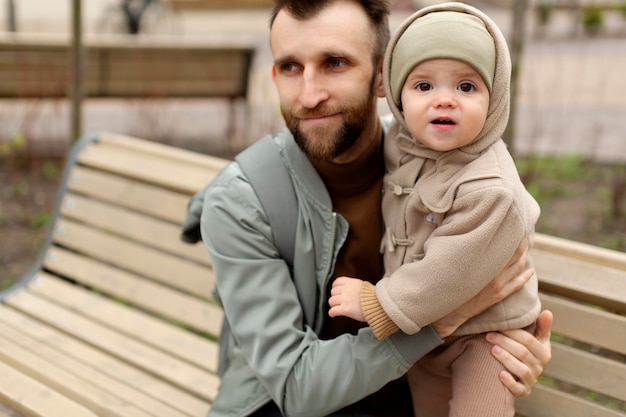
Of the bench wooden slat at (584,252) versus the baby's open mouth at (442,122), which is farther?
the bench wooden slat at (584,252)

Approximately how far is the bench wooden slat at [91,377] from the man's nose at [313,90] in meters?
1.25

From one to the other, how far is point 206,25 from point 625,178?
1550 cm

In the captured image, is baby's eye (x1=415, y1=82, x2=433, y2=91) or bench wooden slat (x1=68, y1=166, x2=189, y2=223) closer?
baby's eye (x1=415, y1=82, x2=433, y2=91)

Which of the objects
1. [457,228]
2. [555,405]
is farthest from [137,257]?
→ [457,228]

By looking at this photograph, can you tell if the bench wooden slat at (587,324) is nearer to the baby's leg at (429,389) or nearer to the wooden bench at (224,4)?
the baby's leg at (429,389)

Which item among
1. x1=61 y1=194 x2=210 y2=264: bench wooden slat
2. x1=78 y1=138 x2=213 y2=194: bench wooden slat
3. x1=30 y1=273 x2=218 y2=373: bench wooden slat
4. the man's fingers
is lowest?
x1=30 y1=273 x2=218 y2=373: bench wooden slat

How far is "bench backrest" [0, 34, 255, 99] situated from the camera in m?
7.12

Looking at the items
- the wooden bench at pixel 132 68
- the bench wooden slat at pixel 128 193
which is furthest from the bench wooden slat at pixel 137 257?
the wooden bench at pixel 132 68

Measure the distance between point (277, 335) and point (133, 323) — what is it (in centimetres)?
146

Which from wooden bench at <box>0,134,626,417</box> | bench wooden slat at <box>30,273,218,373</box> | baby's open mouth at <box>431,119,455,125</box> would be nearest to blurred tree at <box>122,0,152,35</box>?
wooden bench at <box>0,134,626,417</box>

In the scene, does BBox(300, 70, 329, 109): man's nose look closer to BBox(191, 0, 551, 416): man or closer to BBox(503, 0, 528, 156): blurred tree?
BBox(191, 0, 551, 416): man

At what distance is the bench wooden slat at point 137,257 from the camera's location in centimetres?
353

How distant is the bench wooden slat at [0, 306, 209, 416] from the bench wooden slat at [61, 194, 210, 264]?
1.69 feet

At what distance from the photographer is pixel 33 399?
9.29 ft
